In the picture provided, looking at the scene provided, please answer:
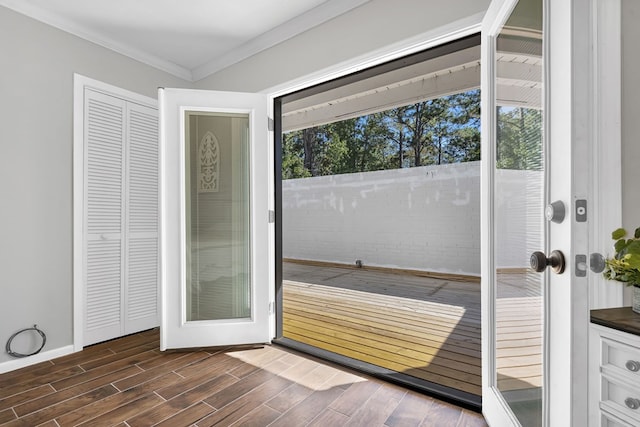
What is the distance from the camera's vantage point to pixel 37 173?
2199mm

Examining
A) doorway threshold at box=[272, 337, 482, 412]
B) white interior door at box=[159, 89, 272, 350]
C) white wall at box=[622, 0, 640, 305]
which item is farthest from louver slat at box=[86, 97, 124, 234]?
white wall at box=[622, 0, 640, 305]

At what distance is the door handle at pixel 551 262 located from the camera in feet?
2.93

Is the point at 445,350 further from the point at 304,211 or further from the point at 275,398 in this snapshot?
the point at 304,211

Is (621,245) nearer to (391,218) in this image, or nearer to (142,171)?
(142,171)

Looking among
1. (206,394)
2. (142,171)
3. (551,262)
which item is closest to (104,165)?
(142,171)

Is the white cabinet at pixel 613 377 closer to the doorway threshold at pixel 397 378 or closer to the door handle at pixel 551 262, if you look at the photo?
the door handle at pixel 551 262

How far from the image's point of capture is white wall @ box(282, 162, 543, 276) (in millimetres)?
4922

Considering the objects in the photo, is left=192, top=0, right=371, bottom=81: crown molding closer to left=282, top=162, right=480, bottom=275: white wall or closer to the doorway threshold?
the doorway threshold

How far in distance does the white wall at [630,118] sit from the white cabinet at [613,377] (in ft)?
1.29

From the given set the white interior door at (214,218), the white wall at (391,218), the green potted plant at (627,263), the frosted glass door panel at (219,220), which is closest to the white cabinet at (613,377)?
the green potted plant at (627,263)

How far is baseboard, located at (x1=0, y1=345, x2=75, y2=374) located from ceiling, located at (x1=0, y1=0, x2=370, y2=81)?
226 cm

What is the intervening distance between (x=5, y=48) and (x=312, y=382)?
111 inches

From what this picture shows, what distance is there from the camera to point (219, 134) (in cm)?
251

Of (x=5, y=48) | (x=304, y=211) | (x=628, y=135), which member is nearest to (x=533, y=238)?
(x=628, y=135)
